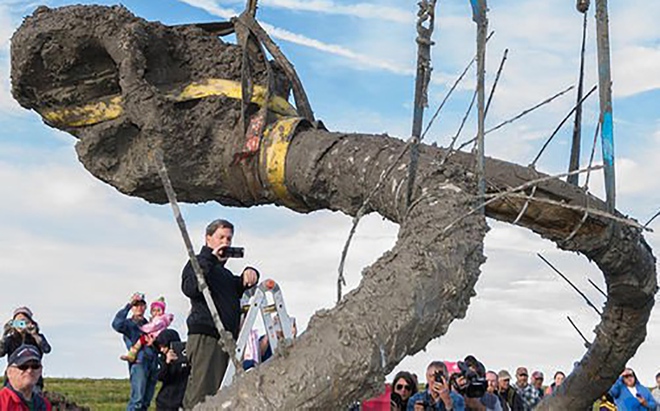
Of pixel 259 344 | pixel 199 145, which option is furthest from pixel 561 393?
pixel 199 145

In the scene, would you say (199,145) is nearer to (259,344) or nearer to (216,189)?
(216,189)

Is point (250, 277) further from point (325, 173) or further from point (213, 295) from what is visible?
point (325, 173)

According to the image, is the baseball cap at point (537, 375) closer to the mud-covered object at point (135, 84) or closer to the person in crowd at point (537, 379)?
the person in crowd at point (537, 379)

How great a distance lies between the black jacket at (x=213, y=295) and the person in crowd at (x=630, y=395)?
22.4ft

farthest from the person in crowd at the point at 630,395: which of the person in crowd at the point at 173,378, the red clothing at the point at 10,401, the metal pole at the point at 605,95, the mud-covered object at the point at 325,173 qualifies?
the red clothing at the point at 10,401

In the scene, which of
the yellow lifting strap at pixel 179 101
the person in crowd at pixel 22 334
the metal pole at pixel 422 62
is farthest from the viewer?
the person in crowd at pixel 22 334

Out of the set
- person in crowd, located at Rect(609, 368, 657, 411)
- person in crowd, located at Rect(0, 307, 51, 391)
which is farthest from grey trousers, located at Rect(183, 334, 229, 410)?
person in crowd, located at Rect(609, 368, 657, 411)

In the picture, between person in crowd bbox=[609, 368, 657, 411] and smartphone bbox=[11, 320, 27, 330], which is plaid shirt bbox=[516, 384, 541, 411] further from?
smartphone bbox=[11, 320, 27, 330]

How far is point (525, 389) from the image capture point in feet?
40.2

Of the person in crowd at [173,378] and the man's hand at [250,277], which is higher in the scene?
the man's hand at [250,277]

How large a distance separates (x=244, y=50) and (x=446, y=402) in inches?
140

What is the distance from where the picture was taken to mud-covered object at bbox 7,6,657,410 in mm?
4359

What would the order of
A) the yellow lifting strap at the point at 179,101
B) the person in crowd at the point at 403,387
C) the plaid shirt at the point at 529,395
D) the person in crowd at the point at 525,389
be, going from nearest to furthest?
1. the yellow lifting strap at the point at 179,101
2. the person in crowd at the point at 403,387
3. the plaid shirt at the point at 529,395
4. the person in crowd at the point at 525,389

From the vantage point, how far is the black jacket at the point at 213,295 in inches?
249
